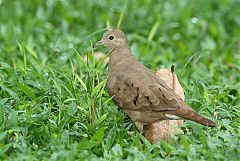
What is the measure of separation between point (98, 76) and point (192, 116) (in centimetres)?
128

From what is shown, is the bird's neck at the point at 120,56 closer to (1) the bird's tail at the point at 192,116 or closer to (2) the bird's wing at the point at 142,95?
(2) the bird's wing at the point at 142,95

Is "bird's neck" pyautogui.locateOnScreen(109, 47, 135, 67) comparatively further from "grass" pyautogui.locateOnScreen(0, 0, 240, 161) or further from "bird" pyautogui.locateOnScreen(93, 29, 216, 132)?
"grass" pyautogui.locateOnScreen(0, 0, 240, 161)

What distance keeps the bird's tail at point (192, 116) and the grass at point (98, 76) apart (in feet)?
0.39

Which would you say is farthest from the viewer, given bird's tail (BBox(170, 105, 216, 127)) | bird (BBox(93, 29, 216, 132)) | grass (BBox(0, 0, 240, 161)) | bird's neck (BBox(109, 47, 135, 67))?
bird's neck (BBox(109, 47, 135, 67))

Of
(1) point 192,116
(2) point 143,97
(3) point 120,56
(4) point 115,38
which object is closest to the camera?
(1) point 192,116

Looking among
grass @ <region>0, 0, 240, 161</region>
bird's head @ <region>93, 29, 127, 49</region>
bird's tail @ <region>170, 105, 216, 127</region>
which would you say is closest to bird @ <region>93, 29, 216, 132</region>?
bird's tail @ <region>170, 105, 216, 127</region>

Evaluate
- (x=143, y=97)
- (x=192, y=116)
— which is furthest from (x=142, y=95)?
(x=192, y=116)

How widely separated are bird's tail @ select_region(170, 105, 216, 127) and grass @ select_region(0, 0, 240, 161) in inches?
4.7

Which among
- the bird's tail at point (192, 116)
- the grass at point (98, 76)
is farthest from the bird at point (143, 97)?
the grass at point (98, 76)

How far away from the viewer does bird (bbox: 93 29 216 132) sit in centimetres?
616

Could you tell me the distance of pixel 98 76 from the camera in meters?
7.03

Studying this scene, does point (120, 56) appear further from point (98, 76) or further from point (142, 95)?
point (142, 95)

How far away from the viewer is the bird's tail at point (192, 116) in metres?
5.98

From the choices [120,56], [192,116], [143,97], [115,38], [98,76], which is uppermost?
[115,38]
